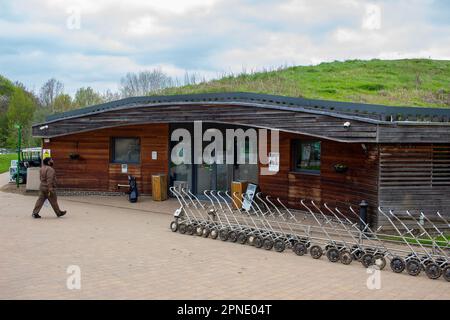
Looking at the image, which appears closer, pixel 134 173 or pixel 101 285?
pixel 101 285

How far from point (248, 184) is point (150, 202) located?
147 inches

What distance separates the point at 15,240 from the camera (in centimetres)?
1181

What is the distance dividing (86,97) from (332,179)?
1485 inches

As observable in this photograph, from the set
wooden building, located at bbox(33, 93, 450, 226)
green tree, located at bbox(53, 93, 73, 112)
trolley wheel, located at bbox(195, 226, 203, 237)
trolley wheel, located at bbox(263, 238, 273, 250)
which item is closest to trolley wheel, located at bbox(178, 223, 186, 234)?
trolley wheel, located at bbox(195, 226, 203, 237)

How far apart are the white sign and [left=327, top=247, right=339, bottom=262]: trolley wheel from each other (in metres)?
6.59

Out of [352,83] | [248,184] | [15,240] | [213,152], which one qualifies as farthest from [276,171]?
[352,83]

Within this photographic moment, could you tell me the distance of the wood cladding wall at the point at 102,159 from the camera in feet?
64.1

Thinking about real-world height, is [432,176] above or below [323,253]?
above

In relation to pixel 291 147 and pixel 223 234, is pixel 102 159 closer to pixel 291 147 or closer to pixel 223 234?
pixel 291 147

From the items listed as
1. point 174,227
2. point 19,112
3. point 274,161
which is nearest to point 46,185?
point 174,227

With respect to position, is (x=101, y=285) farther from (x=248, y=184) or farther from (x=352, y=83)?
(x=352, y=83)
